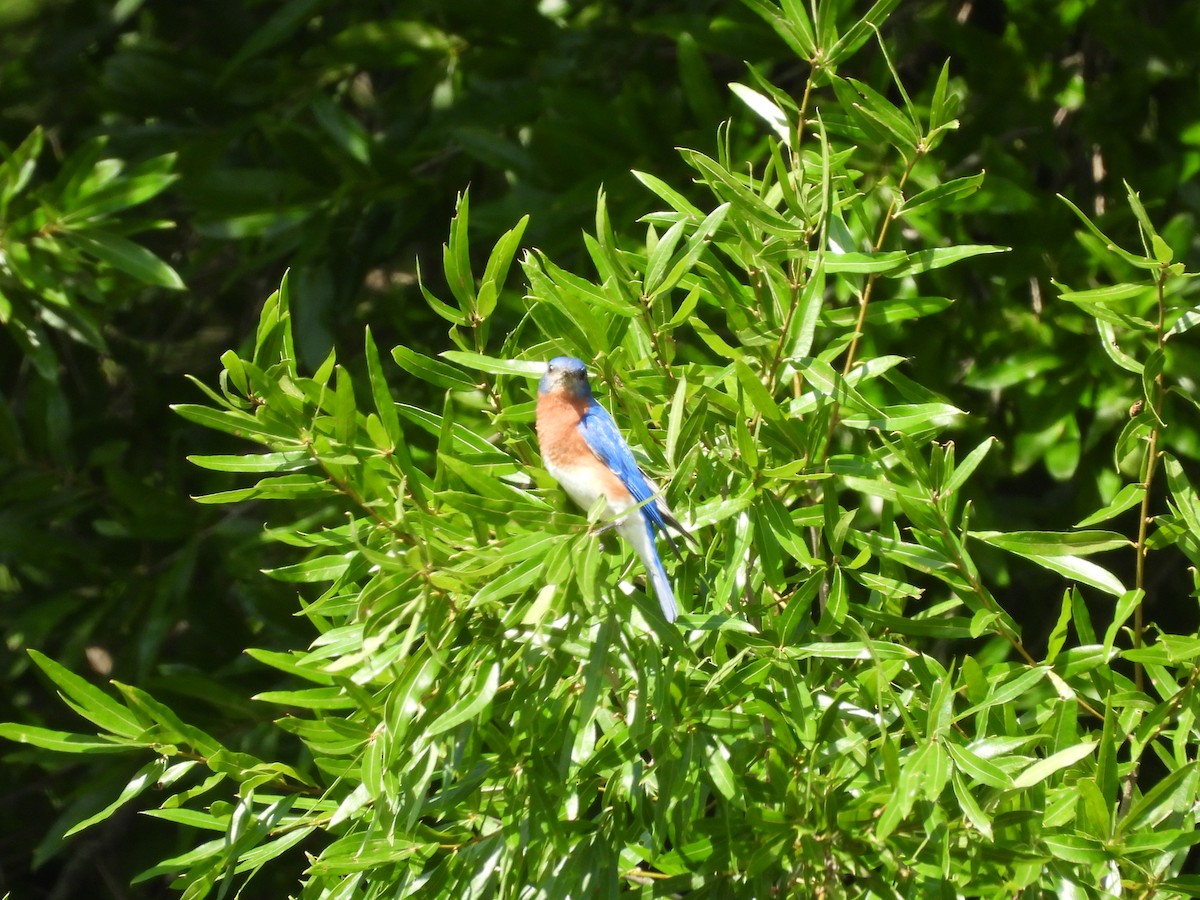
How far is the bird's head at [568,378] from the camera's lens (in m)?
2.08

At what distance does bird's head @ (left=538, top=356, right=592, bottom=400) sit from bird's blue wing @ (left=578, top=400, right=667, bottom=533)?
0.03 metres

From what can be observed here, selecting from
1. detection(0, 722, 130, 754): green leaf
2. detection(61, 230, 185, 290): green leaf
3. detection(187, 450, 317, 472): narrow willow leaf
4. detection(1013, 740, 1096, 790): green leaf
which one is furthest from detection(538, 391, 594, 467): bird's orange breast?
detection(61, 230, 185, 290): green leaf

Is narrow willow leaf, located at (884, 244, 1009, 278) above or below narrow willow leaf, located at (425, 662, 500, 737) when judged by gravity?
above

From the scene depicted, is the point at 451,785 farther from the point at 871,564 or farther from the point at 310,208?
the point at 310,208

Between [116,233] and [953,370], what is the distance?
7.15ft

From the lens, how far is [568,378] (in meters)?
2.11

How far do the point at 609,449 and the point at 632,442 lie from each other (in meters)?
0.19

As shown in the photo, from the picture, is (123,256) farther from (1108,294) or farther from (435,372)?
(1108,294)

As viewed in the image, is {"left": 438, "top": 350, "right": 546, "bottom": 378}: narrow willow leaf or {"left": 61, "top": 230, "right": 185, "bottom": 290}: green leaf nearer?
{"left": 438, "top": 350, "right": 546, "bottom": 378}: narrow willow leaf

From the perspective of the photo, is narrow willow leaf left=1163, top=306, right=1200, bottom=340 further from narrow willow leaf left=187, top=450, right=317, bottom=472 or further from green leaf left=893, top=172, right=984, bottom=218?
narrow willow leaf left=187, top=450, right=317, bottom=472

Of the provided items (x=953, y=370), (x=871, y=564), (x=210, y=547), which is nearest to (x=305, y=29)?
(x=210, y=547)

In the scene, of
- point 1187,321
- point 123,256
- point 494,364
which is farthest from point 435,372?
point 123,256

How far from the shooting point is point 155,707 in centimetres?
173

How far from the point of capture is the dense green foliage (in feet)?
5.11
